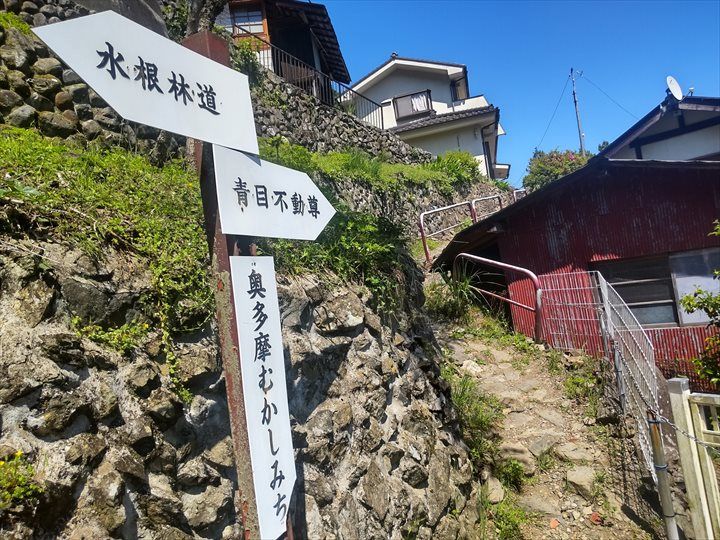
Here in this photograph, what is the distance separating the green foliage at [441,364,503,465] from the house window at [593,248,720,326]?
4180 millimetres

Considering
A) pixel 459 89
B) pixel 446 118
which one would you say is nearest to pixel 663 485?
pixel 446 118

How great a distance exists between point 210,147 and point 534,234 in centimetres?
854

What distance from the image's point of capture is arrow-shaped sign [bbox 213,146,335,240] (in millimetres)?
1923

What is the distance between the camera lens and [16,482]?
6.07 feet

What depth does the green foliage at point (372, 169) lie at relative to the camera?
873cm

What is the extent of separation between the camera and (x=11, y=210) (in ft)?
8.40

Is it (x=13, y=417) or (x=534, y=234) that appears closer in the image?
(x=13, y=417)

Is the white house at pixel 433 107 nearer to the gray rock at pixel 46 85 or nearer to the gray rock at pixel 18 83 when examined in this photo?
the gray rock at pixel 46 85

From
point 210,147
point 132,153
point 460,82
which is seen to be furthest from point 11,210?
point 460,82

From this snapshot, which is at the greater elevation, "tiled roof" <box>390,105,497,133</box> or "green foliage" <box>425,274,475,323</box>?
"tiled roof" <box>390,105,497,133</box>

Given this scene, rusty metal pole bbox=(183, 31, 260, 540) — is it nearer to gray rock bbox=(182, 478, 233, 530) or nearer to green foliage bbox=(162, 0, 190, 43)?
gray rock bbox=(182, 478, 233, 530)

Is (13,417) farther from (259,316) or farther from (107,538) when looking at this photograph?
(259,316)

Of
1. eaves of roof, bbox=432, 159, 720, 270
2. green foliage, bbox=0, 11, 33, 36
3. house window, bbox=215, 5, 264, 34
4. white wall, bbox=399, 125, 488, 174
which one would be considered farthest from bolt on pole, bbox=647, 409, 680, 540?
white wall, bbox=399, 125, 488, 174

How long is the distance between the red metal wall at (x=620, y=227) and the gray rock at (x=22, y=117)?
8.42 meters
